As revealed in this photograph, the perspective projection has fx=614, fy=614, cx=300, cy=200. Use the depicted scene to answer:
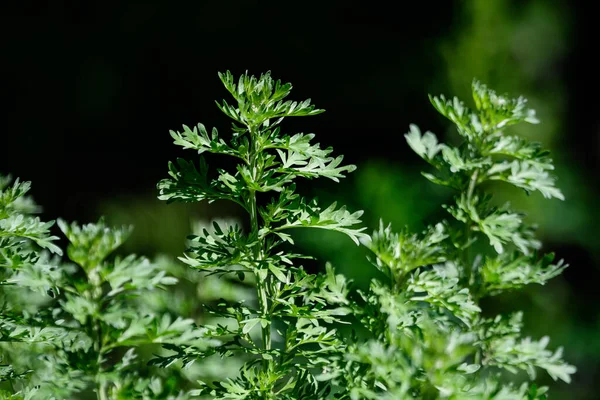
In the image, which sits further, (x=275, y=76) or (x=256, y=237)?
(x=275, y=76)

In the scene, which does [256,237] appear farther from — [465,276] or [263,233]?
[465,276]

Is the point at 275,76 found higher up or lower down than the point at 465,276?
A: higher up

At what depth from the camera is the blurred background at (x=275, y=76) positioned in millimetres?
2133

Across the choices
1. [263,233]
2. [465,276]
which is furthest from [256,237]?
[465,276]

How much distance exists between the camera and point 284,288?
0.48 meters

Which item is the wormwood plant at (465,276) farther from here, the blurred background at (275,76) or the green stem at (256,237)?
the blurred background at (275,76)

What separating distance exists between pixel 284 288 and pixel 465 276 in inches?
6.9

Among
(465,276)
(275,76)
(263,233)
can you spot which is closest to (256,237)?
(263,233)

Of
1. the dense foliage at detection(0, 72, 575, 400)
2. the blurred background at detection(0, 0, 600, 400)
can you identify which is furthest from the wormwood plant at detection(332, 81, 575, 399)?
the blurred background at detection(0, 0, 600, 400)

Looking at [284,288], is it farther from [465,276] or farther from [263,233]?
[465,276]

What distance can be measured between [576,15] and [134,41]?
172cm

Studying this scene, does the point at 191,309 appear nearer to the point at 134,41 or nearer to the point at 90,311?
the point at 90,311

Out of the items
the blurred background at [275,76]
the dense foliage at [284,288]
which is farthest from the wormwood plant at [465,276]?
the blurred background at [275,76]

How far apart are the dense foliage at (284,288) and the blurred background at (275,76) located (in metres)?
1.45
